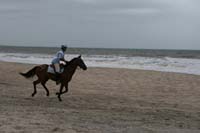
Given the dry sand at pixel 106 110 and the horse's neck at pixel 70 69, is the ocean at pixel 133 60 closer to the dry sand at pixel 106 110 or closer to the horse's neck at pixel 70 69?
the dry sand at pixel 106 110

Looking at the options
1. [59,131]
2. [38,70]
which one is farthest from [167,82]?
[59,131]

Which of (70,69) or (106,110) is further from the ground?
(70,69)

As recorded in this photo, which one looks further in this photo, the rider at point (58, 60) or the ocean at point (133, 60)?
the ocean at point (133, 60)

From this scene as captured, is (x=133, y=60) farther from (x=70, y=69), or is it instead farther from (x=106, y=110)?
(x=106, y=110)

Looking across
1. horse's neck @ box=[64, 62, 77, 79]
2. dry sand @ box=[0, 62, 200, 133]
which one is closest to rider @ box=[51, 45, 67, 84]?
horse's neck @ box=[64, 62, 77, 79]

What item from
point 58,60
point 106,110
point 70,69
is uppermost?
point 58,60

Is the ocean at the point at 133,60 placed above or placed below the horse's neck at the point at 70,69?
below

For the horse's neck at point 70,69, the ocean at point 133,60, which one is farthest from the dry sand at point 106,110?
the ocean at point 133,60

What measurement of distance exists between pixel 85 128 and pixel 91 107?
344 centimetres

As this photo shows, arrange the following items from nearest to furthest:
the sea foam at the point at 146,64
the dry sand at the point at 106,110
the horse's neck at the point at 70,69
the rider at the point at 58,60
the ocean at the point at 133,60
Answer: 1. the dry sand at the point at 106,110
2. the rider at the point at 58,60
3. the horse's neck at the point at 70,69
4. the sea foam at the point at 146,64
5. the ocean at the point at 133,60

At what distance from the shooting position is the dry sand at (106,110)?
8.65 m

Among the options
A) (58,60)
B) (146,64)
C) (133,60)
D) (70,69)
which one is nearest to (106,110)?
(70,69)

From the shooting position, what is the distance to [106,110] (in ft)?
37.4

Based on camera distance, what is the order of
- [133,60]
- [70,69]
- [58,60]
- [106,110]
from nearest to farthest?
[106,110]
[58,60]
[70,69]
[133,60]
